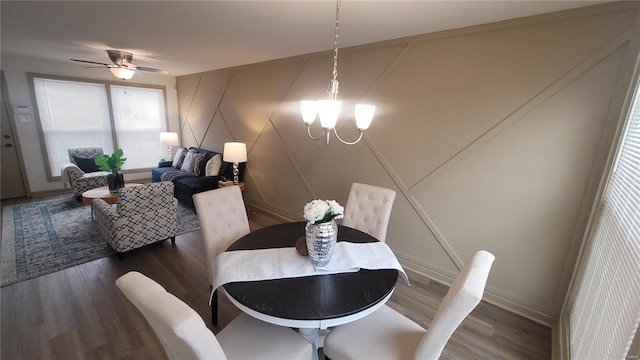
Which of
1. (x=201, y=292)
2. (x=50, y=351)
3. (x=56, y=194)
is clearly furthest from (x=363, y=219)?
(x=56, y=194)

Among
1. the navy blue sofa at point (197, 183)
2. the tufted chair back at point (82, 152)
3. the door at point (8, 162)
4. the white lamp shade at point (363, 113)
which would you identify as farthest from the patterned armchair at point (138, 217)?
the door at point (8, 162)

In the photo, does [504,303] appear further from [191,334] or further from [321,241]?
[191,334]

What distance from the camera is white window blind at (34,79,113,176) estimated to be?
4742 millimetres

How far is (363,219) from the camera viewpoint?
2305mm

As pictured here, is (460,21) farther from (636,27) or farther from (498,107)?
(636,27)

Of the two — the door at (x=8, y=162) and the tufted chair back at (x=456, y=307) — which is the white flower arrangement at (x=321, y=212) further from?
the door at (x=8, y=162)

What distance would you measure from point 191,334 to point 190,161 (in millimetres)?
4813

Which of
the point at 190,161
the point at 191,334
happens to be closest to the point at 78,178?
the point at 190,161

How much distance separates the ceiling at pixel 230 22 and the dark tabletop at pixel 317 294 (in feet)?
6.08

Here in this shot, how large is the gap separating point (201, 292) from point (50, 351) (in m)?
0.96

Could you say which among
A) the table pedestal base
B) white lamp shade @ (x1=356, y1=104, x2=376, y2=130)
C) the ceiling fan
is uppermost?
the ceiling fan

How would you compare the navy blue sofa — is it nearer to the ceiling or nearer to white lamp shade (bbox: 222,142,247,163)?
white lamp shade (bbox: 222,142,247,163)

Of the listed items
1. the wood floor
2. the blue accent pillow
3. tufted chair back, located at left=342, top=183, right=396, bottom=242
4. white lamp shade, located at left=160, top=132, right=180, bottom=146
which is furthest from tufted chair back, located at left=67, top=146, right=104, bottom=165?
tufted chair back, located at left=342, top=183, right=396, bottom=242

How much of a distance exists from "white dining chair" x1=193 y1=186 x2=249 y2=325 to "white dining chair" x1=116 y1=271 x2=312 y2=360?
0.71 meters
